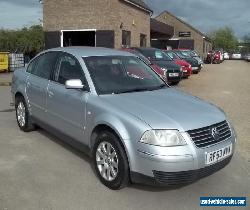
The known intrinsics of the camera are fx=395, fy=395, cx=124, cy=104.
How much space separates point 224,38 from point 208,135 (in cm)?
12013

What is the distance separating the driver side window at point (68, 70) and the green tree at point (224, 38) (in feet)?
366

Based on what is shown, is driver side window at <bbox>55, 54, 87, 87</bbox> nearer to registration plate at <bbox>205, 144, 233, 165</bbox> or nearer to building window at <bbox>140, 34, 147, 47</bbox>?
registration plate at <bbox>205, 144, 233, 165</bbox>

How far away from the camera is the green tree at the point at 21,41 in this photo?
1583 inches

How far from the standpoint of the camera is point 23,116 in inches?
292

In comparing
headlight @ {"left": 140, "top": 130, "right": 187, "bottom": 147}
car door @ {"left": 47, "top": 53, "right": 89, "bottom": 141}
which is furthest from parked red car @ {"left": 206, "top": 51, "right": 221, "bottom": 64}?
headlight @ {"left": 140, "top": 130, "right": 187, "bottom": 147}

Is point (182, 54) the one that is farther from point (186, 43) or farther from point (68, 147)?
point (186, 43)

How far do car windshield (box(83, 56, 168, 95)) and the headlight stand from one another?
121cm

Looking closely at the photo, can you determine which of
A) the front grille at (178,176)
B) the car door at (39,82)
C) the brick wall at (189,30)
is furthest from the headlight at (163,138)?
the brick wall at (189,30)

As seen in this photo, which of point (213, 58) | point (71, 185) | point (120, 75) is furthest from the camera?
point (213, 58)

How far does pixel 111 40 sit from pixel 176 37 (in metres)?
30.6

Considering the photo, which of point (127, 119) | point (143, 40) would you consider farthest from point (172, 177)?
point (143, 40)

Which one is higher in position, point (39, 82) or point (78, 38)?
point (78, 38)

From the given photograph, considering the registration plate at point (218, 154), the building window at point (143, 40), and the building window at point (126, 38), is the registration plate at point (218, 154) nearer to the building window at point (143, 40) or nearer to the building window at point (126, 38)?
the building window at point (126, 38)

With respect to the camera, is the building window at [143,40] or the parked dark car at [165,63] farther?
the building window at [143,40]
